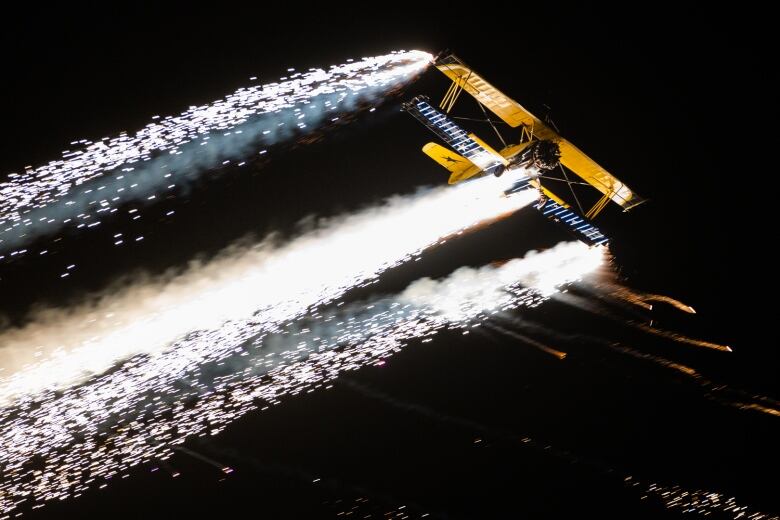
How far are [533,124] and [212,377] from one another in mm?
9113

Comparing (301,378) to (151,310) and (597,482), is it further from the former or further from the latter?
(597,482)

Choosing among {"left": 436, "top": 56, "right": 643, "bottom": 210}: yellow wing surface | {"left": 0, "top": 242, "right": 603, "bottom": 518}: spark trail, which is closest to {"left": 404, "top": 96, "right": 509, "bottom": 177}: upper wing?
{"left": 436, "top": 56, "right": 643, "bottom": 210}: yellow wing surface

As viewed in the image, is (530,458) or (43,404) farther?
(530,458)

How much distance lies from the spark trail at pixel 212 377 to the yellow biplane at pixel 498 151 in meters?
1.31

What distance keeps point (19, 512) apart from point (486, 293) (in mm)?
10881

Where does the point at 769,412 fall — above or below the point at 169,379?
below

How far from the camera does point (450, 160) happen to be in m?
22.8

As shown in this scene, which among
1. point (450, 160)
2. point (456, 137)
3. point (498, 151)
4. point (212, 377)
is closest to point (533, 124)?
point (498, 151)

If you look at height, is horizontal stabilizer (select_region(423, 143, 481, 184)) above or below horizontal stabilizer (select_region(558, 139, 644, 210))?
above

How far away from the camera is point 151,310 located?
1956 cm

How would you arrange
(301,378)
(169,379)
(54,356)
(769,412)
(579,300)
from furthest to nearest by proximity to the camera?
(769,412) → (579,300) → (301,378) → (169,379) → (54,356)

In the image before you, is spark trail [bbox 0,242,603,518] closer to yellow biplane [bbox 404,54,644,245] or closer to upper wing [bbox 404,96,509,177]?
yellow biplane [bbox 404,54,644,245]

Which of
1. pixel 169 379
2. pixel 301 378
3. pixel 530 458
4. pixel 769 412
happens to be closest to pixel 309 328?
pixel 301 378

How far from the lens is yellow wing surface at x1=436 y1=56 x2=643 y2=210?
2186 centimetres
